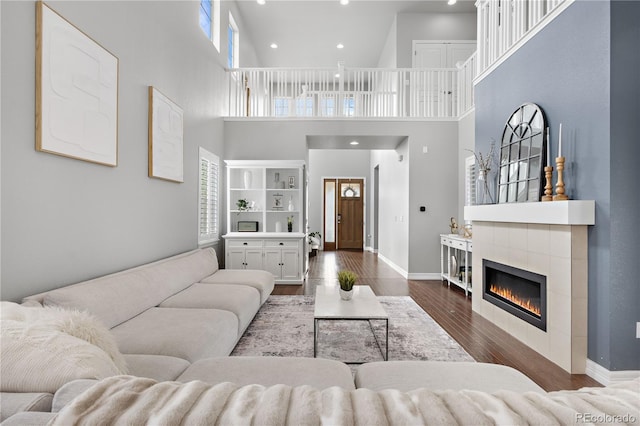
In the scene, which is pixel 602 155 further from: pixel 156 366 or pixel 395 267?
pixel 395 267

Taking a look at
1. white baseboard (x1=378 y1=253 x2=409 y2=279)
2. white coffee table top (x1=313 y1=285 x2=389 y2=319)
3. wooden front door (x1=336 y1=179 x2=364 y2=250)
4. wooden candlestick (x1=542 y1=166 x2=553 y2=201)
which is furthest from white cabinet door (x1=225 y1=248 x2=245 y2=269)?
wooden front door (x1=336 y1=179 x2=364 y2=250)

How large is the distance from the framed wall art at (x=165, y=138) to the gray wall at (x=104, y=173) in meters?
0.09

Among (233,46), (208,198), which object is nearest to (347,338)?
(208,198)

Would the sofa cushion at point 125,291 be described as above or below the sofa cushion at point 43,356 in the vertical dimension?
below

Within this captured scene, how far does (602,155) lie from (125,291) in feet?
11.7

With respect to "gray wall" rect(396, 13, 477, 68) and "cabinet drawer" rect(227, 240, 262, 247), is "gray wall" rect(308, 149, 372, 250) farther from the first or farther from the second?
"cabinet drawer" rect(227, 240, 262, 247)

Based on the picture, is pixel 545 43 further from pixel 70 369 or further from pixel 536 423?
pixel 70 369

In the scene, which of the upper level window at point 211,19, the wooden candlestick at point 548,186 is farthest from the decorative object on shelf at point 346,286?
the upper level window at point 211,19

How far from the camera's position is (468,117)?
5.39 meters

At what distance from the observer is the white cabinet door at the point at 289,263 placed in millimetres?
5280

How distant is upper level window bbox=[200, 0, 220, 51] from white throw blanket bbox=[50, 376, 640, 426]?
5341mm

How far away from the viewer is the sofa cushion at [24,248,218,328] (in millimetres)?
1848

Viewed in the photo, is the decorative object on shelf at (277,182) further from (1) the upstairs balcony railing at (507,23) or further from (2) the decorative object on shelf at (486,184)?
(1) the upstairs balcony railing at (507,23)

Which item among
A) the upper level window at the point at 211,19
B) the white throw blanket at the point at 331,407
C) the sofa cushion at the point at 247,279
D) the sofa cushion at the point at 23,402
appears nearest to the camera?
the white throw blanket at the point at 331,407
